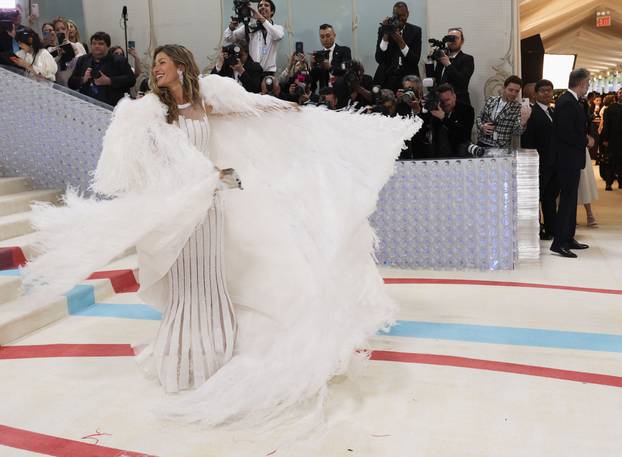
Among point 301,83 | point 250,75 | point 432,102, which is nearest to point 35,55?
point 250,75

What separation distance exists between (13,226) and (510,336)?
3.50 metres

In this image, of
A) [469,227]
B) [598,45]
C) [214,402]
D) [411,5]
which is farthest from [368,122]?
[598,45]

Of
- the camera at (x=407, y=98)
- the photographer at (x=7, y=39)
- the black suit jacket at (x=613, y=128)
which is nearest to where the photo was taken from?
the camera at (x=407, y=98)

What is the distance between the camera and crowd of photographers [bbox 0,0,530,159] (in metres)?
5.84

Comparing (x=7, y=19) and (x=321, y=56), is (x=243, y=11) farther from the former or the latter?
(x=7, y=19)

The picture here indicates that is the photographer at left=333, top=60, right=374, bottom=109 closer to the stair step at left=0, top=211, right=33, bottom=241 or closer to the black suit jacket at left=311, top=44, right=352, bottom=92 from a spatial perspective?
the black suit jacket at left=311, top=44, right=352, bottom=92

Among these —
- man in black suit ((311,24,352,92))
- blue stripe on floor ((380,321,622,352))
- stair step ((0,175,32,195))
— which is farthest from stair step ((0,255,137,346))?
man in black suit ((311,24,352,92))

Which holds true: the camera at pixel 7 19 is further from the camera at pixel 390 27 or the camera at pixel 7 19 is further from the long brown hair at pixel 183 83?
the long brown hair at pixel 183 83

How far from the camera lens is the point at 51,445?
2584mm

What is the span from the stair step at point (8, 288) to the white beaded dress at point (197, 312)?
1.50 m

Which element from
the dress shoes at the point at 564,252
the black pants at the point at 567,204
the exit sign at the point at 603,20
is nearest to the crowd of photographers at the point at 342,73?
the black pants at the point at 567,204

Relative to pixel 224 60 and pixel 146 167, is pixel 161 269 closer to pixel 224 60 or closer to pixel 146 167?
pixel 146 167

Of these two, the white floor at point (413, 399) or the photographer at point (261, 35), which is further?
the photographer at point (261, 35)

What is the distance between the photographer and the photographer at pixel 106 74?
6445 mm
